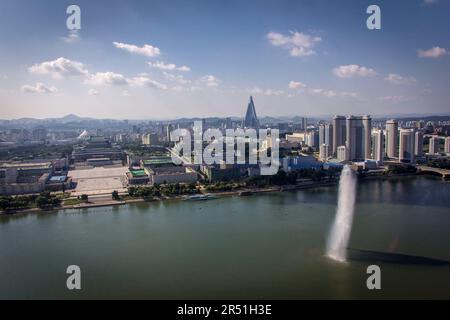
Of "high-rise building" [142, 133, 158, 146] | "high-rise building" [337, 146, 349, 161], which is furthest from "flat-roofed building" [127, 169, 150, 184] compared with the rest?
"high-rise building" [142, 133, 158, 146]

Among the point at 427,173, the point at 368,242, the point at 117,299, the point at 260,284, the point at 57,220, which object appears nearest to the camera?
the point at 117,299

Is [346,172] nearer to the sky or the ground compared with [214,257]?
nearer to the sky

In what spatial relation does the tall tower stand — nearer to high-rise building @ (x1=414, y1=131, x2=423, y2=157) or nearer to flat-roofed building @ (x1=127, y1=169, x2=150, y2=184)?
high-rise building @ (x1=414, y1=131, x2=423, y2=157)

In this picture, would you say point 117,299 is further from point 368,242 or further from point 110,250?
point 368,242

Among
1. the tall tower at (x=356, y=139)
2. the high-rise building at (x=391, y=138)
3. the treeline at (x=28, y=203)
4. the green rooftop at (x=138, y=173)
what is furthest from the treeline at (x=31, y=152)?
the high-rise building at (x=391, y=138)

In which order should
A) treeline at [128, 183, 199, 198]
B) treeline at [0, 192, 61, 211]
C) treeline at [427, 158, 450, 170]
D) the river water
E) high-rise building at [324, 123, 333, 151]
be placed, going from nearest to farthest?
the river water
treeline at [0, 192, 61, 211]
treeline at [128, 183, 199, 198]
treeline at [427, 158, 450, 170]
high-rise building at [324, 123, 333, 151]
